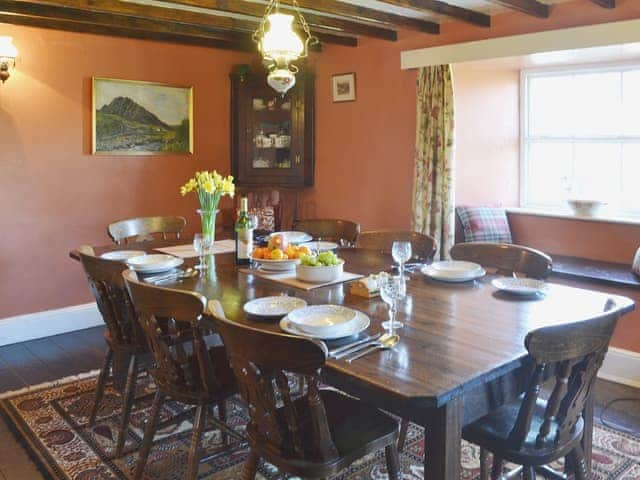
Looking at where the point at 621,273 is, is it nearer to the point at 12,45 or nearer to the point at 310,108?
the point at 310,108

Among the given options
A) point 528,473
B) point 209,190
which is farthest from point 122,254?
point 528,473

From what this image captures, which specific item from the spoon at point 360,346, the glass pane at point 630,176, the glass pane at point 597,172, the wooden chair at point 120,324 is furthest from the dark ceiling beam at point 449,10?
the spoon at point 360,346

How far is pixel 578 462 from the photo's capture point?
1919 mm

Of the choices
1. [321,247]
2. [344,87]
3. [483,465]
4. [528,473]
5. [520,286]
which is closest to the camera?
[528,473]

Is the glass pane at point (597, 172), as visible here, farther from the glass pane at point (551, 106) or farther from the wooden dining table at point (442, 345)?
the wooden dining table at point (442, 345)

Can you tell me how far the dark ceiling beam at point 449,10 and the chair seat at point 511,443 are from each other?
232 cm

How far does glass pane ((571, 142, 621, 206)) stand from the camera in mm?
4191

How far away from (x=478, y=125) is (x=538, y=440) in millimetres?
3093

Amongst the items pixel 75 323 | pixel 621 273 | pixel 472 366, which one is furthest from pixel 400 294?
pixel 75 323

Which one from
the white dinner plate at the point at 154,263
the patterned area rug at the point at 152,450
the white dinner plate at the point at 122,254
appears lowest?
the patterned area rug at the point at 152,450

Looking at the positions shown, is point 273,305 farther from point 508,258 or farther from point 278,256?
point 508,258

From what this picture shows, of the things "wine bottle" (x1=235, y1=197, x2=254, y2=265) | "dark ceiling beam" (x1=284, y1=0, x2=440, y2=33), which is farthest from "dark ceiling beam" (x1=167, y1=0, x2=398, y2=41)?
"wine bottle" (x1=235, y1=197, x2=254, y2=265)

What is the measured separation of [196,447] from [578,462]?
4.34 ft

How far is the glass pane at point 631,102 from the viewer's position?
404cm
